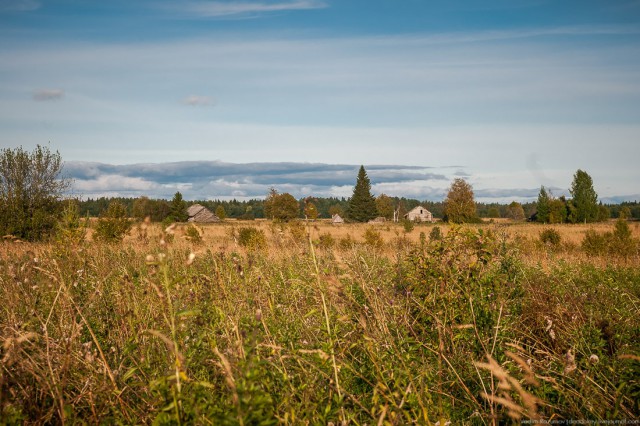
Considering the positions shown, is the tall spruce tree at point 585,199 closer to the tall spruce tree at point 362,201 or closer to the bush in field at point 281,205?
the tall spruce tree at point 362,201

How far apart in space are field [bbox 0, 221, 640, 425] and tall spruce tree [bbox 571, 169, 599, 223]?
54.9 m

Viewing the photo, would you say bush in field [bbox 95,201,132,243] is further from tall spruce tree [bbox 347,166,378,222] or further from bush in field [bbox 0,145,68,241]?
tall spruce tree [bbox 347,166,378,222]

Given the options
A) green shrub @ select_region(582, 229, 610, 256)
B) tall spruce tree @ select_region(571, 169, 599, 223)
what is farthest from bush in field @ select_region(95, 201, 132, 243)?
tall spruce tree @ select_region(571, 169, 599, 223)

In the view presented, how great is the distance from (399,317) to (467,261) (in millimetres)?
930

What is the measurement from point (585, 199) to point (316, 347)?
60249 mm

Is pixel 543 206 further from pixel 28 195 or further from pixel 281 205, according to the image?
pixel 28 195

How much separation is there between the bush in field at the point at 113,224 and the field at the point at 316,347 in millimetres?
9549

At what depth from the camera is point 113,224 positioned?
1656cm

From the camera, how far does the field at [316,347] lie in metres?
2.28

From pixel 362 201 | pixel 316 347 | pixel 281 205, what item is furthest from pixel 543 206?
pixel 316 347

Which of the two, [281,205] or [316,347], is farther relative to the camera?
[281,205]

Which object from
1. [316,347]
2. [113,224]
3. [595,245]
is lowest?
[595,245]

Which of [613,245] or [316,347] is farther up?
[316,347]

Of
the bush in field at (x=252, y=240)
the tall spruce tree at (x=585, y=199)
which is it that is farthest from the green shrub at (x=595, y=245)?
the tall spruce tree at (x=585, y=199)
